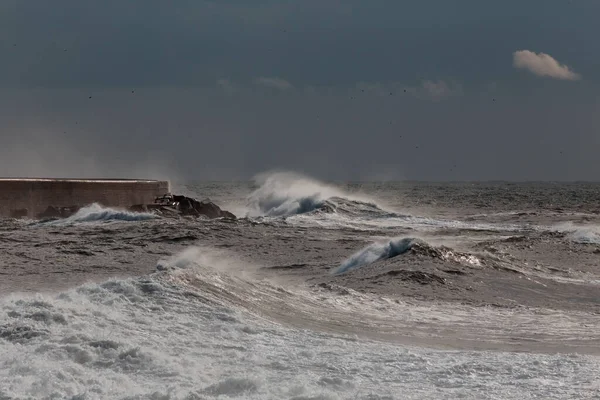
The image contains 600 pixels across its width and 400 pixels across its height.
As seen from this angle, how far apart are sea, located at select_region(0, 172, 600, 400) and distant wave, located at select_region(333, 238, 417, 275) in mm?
45

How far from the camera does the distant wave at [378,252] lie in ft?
51.4

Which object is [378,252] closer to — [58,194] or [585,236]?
[585,236]

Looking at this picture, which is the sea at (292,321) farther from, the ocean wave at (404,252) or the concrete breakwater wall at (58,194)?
the concrete breakwater wall at (58,194)

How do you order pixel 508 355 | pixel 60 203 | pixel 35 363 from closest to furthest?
pixel 35 363 < pixel 508 355 < pixel 60 203

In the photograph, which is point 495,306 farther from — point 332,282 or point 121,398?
point 121,398

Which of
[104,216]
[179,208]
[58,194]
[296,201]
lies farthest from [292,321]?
[296,201]

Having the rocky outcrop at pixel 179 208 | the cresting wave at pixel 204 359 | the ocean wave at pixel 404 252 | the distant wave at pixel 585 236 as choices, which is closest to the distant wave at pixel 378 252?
the ocean wave at pixel 404 252

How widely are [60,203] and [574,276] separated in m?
17.4

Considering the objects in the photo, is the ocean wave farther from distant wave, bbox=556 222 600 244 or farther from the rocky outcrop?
the rocky outcrop

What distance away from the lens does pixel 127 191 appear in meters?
30.5

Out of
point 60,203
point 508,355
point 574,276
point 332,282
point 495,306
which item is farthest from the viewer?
point 60,203

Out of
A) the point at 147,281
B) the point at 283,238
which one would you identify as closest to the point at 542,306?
the point at 147,281

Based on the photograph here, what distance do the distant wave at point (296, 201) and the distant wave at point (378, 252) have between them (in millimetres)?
17439

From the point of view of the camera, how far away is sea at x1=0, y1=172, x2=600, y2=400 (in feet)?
21.6
